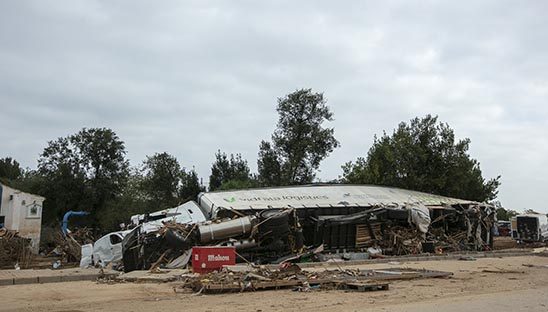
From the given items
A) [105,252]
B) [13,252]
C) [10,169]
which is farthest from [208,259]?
[10,169]

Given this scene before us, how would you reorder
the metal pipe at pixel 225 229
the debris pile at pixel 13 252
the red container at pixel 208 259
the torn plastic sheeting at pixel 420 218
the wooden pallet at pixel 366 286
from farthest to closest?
the torn plastic sheeting at pixel 420 218 → the debris pile at pixel 13 252 → the metal pipe at pixel 225 229 → the red container at pixel 208 259 → the wooden pallet at pixel 366 286

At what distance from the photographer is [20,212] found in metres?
39.3

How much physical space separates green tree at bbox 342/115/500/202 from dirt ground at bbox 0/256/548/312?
2389cm

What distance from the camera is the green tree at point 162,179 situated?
154ft

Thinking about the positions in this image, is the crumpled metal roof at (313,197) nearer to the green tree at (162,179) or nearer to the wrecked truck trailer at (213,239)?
the wrecked truck trailer at (213,239)

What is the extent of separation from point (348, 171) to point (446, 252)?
55.6 ft

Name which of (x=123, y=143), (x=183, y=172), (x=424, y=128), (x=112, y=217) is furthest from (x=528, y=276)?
(x=123, y=143)

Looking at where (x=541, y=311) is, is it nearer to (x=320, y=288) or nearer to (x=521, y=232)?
(x=320, y=288)

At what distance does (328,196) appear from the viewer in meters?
27.5

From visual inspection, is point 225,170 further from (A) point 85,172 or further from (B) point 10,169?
(B) point 10,169

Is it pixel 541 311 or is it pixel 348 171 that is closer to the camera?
pixel 541 311

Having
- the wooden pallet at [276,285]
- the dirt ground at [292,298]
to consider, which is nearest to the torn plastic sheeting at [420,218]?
the dirt ground at [292,298]

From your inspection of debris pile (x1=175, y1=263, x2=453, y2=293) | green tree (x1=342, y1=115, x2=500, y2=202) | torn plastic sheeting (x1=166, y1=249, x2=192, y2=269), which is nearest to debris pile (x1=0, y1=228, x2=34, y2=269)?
torn plastic sheeting (x1=166, y1=249, x2=192, y2=269)

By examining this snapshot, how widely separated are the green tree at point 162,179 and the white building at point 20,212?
10.1m
